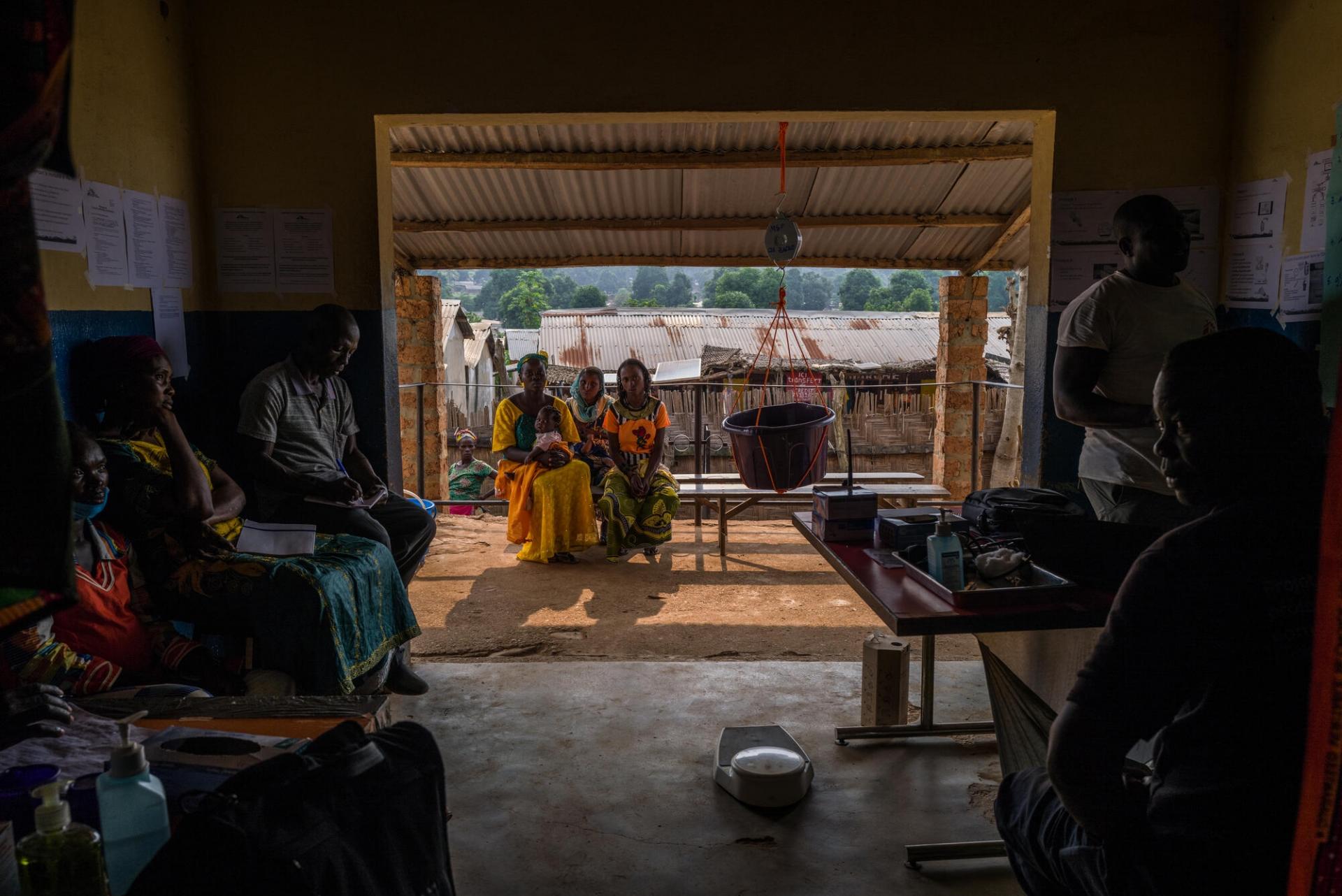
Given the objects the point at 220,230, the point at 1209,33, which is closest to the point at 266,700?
the point at 220,230

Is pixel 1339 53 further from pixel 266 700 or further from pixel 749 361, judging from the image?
pixel 749 361

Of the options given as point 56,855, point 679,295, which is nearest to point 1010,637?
point 56,855

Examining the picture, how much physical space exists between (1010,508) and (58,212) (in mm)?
2887

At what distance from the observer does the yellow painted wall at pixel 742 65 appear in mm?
3463

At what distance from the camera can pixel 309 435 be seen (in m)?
3.44

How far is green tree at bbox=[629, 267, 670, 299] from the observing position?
42.4 m

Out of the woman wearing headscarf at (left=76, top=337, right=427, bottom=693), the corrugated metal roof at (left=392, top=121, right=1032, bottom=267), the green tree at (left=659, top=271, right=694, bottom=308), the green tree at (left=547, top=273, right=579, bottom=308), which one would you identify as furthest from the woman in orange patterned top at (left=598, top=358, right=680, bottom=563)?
the green tree at (left=659, top=271, right=694, bottom=308)

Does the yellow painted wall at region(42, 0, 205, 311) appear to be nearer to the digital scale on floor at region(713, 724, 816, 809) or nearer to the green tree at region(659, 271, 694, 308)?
the digital scale on floor at region(713, 724, 816, 809)

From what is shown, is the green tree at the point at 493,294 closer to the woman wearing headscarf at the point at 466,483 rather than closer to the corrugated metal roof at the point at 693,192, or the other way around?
the woman wearing headscarf at the point at 466,483

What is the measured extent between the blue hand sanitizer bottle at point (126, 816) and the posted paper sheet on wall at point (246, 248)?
282cm

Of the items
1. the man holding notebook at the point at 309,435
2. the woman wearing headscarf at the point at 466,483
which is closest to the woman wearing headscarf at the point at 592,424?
the woman wearing headscarf at the point at 466,483

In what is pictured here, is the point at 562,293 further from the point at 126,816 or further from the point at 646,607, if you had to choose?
the point at 126,816

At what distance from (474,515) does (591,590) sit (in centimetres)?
296

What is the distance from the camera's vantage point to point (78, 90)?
112 inches
